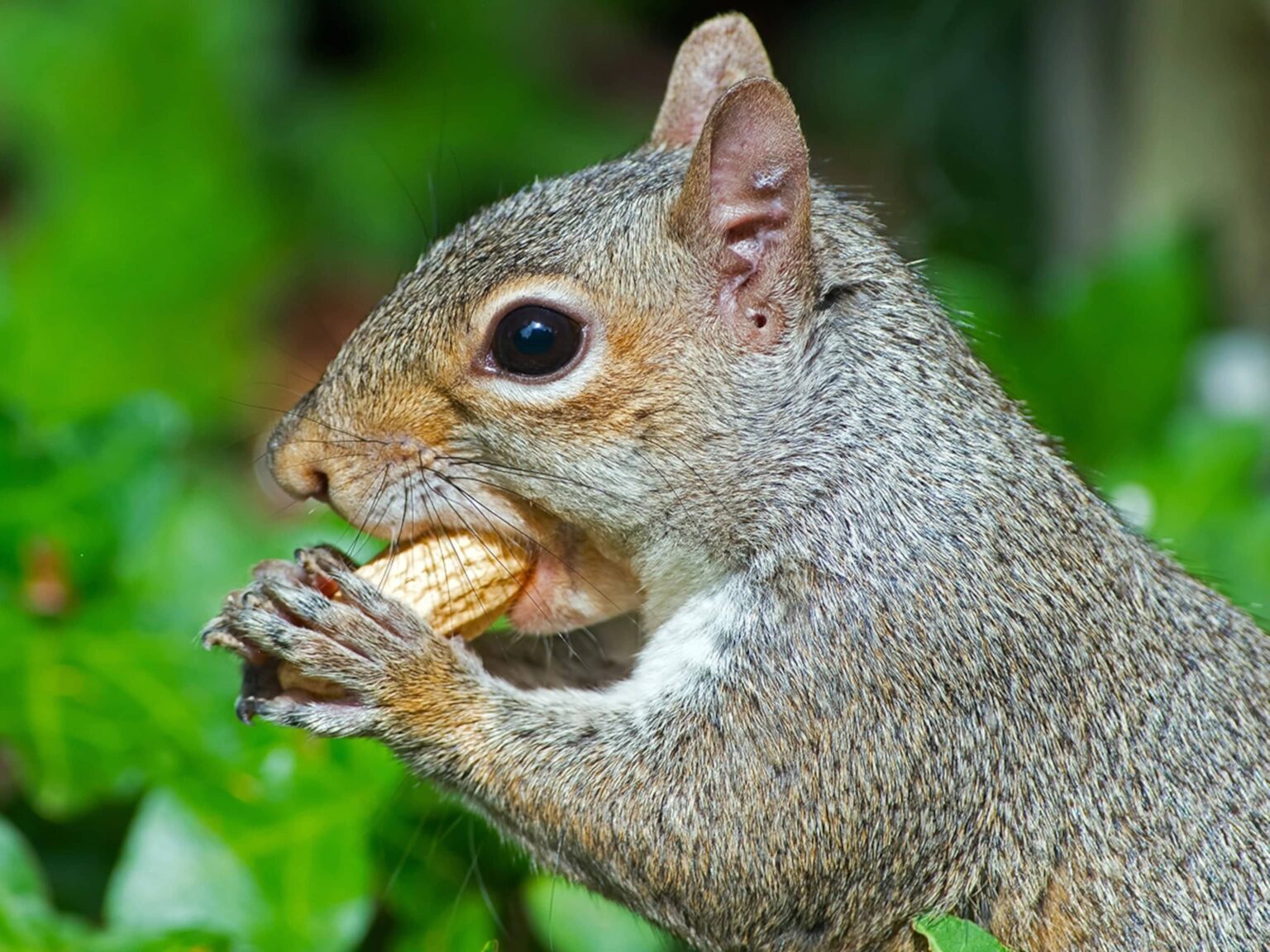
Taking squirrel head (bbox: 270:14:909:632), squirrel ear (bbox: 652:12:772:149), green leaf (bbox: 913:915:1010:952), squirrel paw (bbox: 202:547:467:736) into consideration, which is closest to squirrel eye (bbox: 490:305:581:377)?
squirrel head (bbox: 270:14:909:632)

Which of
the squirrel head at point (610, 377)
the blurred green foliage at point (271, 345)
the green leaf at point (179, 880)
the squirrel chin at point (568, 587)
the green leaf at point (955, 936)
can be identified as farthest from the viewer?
the blurred green foliage at point (271, 345)

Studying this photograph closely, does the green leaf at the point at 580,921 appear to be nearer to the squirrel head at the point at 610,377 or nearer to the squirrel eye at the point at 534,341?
the squirrel head at the point at 610,377

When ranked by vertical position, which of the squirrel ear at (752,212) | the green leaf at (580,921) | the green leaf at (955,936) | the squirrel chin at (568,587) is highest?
the squirrel ear at (752,212)

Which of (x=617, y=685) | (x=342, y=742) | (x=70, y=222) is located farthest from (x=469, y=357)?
(x=70, y=222)

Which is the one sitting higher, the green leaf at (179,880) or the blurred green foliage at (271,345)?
the blurred green foliage at (271,345)

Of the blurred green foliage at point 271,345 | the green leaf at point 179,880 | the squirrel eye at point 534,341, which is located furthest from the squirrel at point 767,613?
the green leaf at point 179,880

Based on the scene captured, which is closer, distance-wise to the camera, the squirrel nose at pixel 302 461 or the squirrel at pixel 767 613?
the squirrel at pixel 767 613

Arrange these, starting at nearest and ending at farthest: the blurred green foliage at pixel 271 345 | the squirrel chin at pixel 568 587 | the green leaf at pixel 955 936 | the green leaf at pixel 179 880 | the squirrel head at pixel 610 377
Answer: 1. the green leaf at pixel 955 936
2. the squirrel head at pixel 610 377
3. the squirrel chin at pixel 568 587
4. the green leaf at pixel 179 880
5. the blurred green foliage at pixel 271 345
